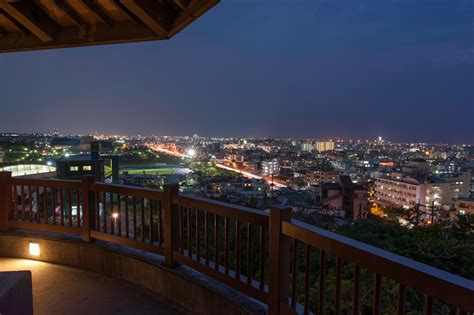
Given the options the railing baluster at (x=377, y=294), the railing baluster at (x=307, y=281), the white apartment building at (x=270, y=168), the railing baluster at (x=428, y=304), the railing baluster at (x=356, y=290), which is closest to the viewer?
the railing baluster at (x=428, y=304)

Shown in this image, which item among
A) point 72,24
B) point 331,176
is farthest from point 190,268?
point 331,176

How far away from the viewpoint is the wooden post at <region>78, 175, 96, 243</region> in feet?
14.2

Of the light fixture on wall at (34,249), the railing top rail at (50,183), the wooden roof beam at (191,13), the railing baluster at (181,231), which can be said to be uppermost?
the wooden roof beam at (191,13)

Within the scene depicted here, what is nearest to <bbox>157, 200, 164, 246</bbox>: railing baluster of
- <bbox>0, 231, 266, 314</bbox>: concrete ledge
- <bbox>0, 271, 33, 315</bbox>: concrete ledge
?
<bbox>0, 231, 266, 314</bbox>: concrete ledge

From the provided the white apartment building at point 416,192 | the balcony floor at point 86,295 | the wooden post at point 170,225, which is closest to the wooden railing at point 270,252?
the wooden post at point 170,225

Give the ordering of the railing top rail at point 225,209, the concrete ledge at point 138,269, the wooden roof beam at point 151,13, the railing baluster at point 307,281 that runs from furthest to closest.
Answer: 1. the wooden roof beam at point 151,13
2. the concrete ledge at point 138,269
3. the railing top rail at point 225,209
4. the railing baluster at point 307,281

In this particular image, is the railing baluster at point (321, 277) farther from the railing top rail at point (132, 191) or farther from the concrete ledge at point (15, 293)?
the railing top rail at point (132, 191)

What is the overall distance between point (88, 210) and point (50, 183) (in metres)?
0.72

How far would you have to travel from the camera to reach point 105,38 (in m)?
3.98

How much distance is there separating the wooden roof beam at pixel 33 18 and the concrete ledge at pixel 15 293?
127 inches

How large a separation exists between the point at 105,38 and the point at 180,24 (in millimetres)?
1114

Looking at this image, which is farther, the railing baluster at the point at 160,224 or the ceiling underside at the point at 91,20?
the railing baluster at the point at 160,224

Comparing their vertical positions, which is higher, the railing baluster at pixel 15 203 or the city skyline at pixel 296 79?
the city skyline at pixel 296 79

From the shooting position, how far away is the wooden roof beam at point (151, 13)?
3.30 meters
